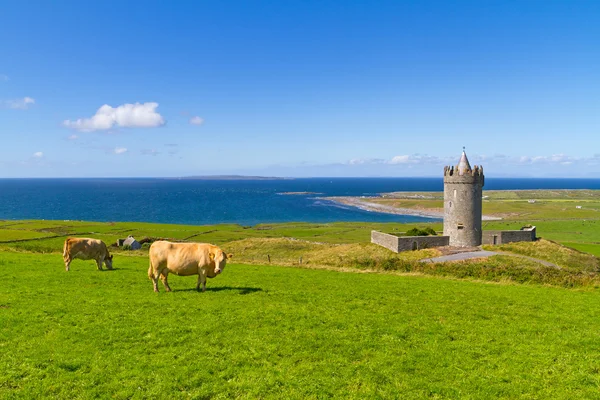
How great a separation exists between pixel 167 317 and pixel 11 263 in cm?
1633

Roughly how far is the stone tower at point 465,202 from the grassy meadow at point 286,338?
29.9 metres

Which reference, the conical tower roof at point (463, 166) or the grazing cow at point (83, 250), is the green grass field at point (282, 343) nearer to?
the grazing cow at point (83, 250)

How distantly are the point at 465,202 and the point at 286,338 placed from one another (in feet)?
151

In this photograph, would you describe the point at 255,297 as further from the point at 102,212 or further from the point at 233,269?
the point at 102,212

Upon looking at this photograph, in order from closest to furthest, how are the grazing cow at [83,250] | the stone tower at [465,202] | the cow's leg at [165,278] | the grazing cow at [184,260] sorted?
the grazing cow at [184,260] → the cow's leg at [165,278] → the grazing cow at [83,250] → the stone tower at [465,202]

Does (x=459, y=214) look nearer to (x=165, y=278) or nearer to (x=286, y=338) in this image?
(x=165, y=278)

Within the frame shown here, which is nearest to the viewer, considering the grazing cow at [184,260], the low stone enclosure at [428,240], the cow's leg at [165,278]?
the grazing cow at [184,260]

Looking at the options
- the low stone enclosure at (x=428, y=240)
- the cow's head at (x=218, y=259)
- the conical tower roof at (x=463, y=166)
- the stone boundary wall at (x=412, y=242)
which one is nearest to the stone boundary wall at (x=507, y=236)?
the low stone enclosure at (x=428, y=240)

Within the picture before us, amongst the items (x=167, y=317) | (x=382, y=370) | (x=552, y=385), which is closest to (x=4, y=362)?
(x=167, y=317)

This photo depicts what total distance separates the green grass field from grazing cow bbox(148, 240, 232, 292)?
1.00 meters

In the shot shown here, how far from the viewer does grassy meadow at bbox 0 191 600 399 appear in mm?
9508

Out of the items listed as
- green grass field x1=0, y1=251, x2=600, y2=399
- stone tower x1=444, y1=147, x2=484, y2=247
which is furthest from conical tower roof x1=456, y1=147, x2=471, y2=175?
green grass field x1=0, y1=251, x2=600, y2=399

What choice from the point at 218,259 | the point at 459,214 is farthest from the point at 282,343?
the point at 459,214

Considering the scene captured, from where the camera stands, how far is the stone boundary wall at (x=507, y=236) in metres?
54.3
